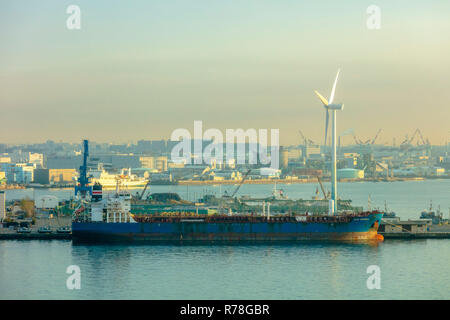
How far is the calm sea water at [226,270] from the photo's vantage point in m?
23.4

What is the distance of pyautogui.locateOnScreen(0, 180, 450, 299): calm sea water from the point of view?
2338 centimetres

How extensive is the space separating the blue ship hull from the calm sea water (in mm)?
1029

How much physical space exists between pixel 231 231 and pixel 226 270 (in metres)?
7.39

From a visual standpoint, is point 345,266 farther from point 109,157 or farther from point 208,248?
point 109,157

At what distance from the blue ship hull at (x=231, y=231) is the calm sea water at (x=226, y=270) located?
3.38ft

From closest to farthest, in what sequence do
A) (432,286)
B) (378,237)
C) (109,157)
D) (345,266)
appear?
(432,286) < (345,266) < (378,237) < (109,157)

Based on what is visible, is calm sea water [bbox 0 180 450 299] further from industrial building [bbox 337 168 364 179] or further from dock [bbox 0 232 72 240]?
industrial building [bbox 337 168 364 179]

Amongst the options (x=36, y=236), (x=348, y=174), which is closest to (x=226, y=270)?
(x=36, y=236)

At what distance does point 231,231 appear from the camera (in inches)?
1344

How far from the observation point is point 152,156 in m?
150

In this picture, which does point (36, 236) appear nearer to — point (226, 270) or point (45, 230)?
point (45, 230)

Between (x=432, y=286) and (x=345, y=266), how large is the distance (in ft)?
13.0

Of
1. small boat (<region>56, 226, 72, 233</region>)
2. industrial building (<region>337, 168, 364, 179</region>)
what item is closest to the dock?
small boat (<region>56, 226, 72, 233</region>)
